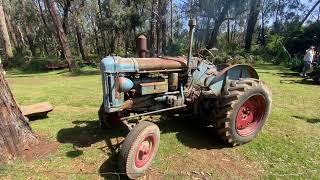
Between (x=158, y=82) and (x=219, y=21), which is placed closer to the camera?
(x=158, y=82)

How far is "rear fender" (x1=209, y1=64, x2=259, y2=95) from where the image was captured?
5.89m

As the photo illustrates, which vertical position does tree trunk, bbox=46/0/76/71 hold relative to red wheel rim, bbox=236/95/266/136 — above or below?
above

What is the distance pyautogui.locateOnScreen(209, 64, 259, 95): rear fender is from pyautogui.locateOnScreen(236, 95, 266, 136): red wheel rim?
1.73 ft

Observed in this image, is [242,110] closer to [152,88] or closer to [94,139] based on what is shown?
[152,88]

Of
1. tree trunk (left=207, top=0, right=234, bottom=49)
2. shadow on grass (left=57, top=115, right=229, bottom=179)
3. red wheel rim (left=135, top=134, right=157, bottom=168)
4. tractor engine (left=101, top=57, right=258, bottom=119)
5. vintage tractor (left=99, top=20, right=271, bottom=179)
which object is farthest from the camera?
tree trunk (left=207, top=0, right=234, bottom=49)

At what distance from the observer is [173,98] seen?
5715mm

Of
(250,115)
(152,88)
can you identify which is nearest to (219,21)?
(250,115)

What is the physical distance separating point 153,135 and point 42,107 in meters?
3.33

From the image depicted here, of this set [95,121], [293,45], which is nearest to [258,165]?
[95,121]

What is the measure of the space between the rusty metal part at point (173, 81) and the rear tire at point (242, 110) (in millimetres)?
832

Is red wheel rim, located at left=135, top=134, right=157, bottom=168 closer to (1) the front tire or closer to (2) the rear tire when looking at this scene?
(2) the rear tire

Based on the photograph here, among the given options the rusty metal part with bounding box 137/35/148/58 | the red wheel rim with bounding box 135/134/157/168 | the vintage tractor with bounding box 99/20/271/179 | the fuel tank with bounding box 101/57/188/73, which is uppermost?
the rusty metal part with bounding box 137/35/148/58

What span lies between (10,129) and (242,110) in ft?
12.6

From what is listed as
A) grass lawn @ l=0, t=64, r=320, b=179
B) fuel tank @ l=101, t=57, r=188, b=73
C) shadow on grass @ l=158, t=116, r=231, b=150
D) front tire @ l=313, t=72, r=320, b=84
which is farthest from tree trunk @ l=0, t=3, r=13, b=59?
fuel tank @ l=101, t=57, r=188, b=73
